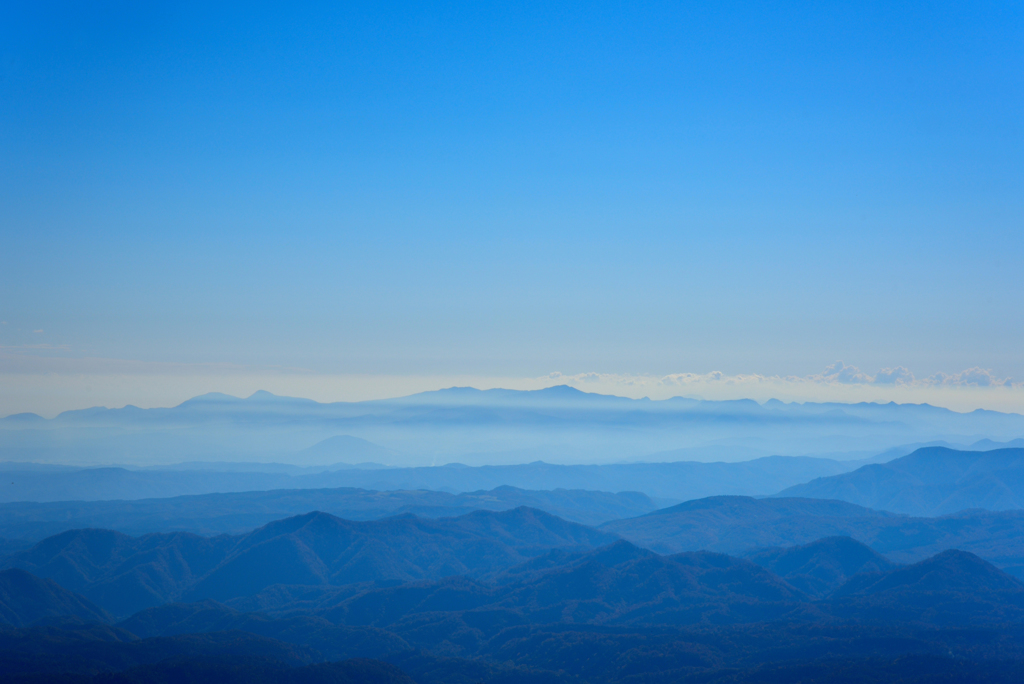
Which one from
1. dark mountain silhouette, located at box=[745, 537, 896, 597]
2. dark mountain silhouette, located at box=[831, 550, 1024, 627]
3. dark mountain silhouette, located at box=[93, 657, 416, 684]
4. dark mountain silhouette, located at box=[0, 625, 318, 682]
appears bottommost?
dark mountain silhouette, located at box=[745, 537, 896, 597]

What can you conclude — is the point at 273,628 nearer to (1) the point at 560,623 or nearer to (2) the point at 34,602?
(1) the point at 560,623

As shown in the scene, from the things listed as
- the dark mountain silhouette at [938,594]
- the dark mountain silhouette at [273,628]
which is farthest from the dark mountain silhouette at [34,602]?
the dark mountain silhouette at [938,594]

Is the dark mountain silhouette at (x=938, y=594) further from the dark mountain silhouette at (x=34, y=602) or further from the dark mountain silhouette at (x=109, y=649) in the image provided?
the dark mountain silhouette at (x=34, y=602)

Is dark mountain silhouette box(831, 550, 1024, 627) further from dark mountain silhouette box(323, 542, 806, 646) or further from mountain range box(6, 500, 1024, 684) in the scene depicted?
dark mountain silhouette box(323, 542, 806, 646)

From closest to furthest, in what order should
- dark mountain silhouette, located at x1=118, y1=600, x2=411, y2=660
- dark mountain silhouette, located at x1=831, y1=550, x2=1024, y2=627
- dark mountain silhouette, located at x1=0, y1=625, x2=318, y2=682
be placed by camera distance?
dark mountain silhouette, located at x1=0, y1=625, x2=318, y2=682 → dark mountain silhouette, located at x1=118, y1=600, x2=411, y2=660 → dark mountain silhouette, located at x1=831, y1=550, x2=1024, y2=627

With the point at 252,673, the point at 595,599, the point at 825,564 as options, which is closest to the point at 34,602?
the point at 252,673

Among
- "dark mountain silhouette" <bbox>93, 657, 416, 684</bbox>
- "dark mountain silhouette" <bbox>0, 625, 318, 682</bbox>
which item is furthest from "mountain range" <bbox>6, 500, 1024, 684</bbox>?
"dark mountain silhouette" <bbox>0, 625, 318, 682</bbox>

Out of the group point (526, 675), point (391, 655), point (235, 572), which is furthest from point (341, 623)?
point (235, 572)
